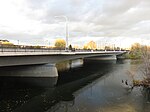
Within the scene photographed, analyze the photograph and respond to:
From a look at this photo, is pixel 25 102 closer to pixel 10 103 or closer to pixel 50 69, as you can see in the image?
pixel 10 103

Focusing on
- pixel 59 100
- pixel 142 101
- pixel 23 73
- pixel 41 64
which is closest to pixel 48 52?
pixel 41 64

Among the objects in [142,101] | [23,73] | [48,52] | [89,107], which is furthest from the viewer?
[23,73]

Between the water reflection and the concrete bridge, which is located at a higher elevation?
the concrete bridge

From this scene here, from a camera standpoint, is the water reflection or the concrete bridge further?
the water reflection

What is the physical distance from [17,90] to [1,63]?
6759mm

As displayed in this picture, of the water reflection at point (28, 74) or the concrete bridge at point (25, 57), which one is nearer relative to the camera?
the concrete bridge at point (25, 57)

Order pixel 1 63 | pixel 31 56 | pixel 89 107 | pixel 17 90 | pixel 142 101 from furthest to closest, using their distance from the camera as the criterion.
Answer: pixel 31 56, pixel 17 90, pixel 1 63, pixel 142 101, pixel 89 107

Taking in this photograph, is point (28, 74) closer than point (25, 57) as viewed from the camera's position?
No

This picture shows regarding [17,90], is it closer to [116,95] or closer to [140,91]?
[116,95]

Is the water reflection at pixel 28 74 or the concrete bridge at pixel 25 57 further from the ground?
the concrete bridge at pixel 25 57

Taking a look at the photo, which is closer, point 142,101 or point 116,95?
point 142,101

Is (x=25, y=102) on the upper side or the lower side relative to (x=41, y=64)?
lower

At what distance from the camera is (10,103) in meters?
28.2

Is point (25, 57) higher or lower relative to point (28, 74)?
higher
